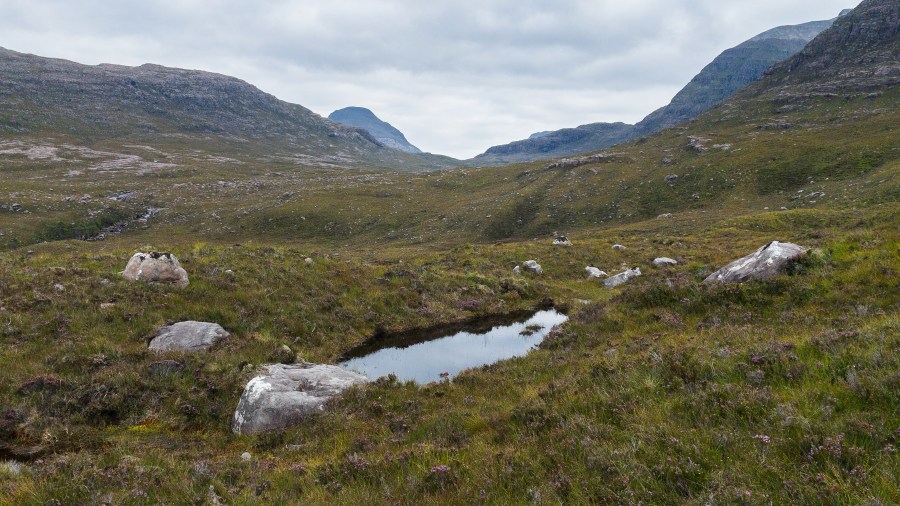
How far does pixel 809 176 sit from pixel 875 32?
14572 cm

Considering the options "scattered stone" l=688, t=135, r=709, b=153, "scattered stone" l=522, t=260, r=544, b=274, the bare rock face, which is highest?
"scattered stone" l=688, t=135, r=709, b=153

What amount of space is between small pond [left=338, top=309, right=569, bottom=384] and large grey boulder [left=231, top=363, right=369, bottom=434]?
280 centimetres

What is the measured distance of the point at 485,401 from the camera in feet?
34.5

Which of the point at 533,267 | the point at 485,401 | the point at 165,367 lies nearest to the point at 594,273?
the point at 533,267

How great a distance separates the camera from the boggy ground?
5.19 meters

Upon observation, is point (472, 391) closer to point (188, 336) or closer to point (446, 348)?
point (446, 348)

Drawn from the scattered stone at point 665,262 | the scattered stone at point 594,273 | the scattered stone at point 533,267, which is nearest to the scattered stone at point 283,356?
the scattered stone at point 533,267

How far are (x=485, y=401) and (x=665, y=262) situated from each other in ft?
90.0

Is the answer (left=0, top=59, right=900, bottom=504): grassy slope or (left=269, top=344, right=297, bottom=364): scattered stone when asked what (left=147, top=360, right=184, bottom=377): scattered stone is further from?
(left=269, top=344, right=297, bottom=364): scattered stone

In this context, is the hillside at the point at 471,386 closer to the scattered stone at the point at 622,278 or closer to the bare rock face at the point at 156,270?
the bare rock face at the point at 156,270

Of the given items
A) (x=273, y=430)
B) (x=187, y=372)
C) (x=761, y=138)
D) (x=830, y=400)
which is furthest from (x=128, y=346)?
(x=761, y=138)

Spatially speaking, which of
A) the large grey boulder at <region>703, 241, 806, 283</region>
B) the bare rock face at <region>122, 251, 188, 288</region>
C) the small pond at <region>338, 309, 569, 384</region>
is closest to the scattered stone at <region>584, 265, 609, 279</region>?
the small pond at <region>338, 309, 569, 384</region>

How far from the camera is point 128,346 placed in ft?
45.6

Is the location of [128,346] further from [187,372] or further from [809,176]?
[809,176]
